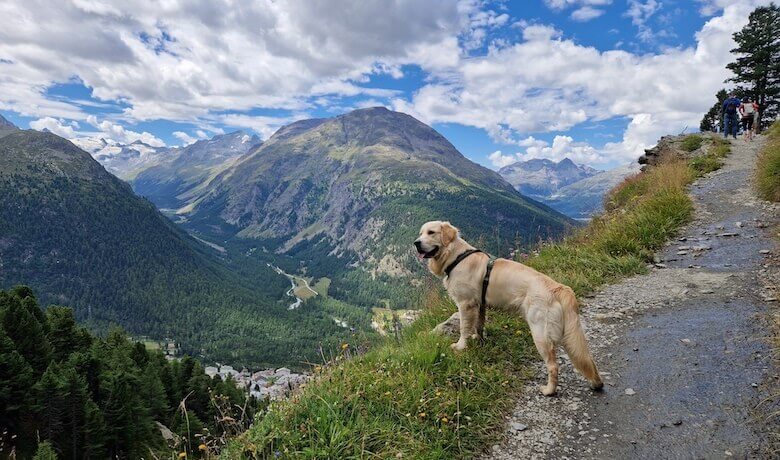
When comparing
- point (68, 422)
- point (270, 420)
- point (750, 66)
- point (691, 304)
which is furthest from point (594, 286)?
point (750, 66)

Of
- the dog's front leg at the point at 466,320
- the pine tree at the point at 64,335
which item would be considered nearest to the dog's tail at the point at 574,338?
the dog's front leg at the point at 466,320

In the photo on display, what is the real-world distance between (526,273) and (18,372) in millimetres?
45330

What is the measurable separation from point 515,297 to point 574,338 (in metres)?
1.00

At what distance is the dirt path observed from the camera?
4.82m

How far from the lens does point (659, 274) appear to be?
10.6 metres

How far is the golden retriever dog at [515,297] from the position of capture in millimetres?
5746

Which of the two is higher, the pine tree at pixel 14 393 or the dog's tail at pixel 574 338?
the dog's tail at pixel 574 338

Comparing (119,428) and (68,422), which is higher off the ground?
(68,422)

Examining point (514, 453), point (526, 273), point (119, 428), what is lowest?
point (119, 428)

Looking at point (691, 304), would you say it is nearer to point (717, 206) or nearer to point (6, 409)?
point (717, 206)

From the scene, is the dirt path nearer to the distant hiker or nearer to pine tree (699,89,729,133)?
the distant hiker

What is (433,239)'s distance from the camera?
277 inches

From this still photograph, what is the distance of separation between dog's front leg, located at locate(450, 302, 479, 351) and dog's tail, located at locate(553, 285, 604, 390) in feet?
4.69

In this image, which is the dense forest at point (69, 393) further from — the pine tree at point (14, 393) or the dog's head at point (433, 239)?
the dog's head at point (433, 239)
